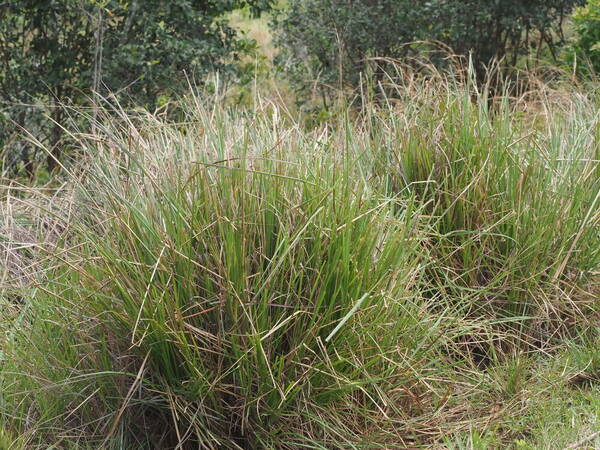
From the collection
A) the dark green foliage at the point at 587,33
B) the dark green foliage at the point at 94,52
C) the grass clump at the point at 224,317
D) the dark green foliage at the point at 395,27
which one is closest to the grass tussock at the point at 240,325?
the grass clump at the point at 224,317

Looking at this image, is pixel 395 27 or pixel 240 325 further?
pixel 395 27

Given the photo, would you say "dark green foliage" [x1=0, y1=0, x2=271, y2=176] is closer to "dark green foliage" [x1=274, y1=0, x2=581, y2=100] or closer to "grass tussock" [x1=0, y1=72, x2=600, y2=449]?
"dark green foliage" [x1=274, y1=0, x2=581, y2=100]

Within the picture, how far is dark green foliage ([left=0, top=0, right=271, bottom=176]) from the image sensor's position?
6598 millimetres

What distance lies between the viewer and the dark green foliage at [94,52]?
660cm

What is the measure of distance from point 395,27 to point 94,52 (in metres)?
3.28

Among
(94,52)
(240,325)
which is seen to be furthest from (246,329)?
(94,52)

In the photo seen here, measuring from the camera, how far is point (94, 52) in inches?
262

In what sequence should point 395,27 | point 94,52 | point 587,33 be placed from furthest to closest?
point 395,27, point 587,33, point 94,52

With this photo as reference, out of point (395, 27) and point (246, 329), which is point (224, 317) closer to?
point (246, 329)

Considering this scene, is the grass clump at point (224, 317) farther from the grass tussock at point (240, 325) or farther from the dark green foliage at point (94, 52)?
the dark green foliage at point (94, 52)

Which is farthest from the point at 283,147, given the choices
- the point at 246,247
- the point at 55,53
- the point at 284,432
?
Answer: the point at 55,53

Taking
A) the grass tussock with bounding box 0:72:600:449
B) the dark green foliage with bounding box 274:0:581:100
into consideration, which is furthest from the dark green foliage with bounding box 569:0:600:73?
the grass tussock with bounding box 0:72:600:449

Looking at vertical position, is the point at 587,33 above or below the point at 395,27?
above

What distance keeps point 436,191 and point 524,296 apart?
650mm
